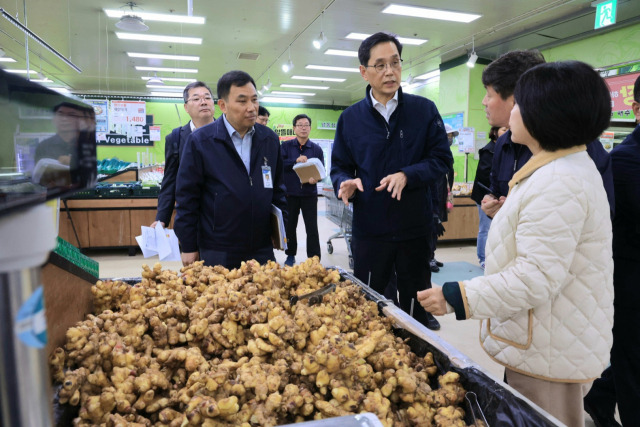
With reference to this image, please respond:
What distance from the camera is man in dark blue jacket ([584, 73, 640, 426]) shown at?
5.41 ft

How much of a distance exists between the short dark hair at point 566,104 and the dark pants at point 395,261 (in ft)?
3.62

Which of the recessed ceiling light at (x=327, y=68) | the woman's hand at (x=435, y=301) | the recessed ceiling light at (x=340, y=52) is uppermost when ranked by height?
the recessed ceiling light at (x=327, y=68)

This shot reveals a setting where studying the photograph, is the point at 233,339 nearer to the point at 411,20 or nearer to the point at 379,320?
the point at 379,320

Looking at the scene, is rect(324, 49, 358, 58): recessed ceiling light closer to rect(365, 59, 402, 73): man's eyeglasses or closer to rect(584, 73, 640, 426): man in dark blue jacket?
rect(365, 59, 402, 73): man's eyeglasses

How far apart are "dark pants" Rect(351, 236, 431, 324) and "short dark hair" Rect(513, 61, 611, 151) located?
1.10 m

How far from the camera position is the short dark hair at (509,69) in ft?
5.12

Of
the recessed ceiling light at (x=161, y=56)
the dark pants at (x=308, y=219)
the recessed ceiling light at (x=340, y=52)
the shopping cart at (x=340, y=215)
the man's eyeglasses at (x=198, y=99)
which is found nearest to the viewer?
the man's eyeglasses at (x=198, y=99)

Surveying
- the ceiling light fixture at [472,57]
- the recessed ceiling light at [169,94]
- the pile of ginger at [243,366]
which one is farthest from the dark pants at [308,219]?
the recessed ceiling light at [169,94]

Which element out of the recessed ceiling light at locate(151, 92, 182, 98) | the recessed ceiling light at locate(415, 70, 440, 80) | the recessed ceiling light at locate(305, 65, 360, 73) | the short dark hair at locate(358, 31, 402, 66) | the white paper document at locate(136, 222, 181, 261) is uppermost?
the recessed ceiling light at locate(415, 70, 440, 80)

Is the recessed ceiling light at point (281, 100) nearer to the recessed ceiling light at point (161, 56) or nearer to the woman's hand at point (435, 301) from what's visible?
the recessed ceiling light at point (161, 56)

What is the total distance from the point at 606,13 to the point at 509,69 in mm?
5219

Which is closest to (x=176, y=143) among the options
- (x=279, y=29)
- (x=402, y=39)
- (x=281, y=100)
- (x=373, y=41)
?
(x=373, y=41)

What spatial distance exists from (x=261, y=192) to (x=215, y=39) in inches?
295

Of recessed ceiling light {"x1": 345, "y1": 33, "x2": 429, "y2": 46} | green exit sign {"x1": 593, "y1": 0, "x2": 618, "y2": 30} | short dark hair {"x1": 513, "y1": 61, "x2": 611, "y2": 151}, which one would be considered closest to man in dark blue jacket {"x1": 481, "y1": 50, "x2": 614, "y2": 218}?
short dark hair {"x1": 513, "y1": 61, "x2": 611, "y2": 151}
